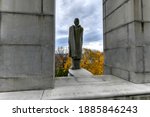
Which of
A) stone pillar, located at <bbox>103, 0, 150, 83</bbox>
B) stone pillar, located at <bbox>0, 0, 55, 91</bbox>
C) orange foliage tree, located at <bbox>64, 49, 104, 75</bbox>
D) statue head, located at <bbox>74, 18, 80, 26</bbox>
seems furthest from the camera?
orange foliage tree, located at <bbox>64, 49, 104, 75</bbox>

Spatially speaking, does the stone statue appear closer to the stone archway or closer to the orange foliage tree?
the stone archway

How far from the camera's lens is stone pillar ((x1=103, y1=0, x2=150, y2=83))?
500cm

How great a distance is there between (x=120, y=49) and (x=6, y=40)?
12.3ft

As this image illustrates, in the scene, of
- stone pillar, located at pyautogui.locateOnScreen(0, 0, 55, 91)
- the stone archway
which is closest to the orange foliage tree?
the stone archway

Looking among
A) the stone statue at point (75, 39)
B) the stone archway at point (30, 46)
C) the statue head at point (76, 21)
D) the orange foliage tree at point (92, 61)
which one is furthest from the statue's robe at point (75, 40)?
the orange foliage tree at point (92, 61)

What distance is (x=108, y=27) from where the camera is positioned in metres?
7.26

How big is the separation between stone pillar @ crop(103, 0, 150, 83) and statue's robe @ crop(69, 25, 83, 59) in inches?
74.1

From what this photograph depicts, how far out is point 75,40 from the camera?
7.88m

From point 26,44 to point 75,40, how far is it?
12.5 ft

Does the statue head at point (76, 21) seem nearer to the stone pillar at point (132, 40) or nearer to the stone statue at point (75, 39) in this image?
the stone statue at point (75, 39)

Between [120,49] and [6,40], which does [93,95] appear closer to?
[6,40]

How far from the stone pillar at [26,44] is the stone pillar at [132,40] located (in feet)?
7.98

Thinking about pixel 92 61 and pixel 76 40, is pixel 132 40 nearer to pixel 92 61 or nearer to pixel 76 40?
pixel 76 40

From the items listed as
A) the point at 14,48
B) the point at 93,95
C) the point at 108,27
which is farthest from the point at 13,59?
the point at 108,27
